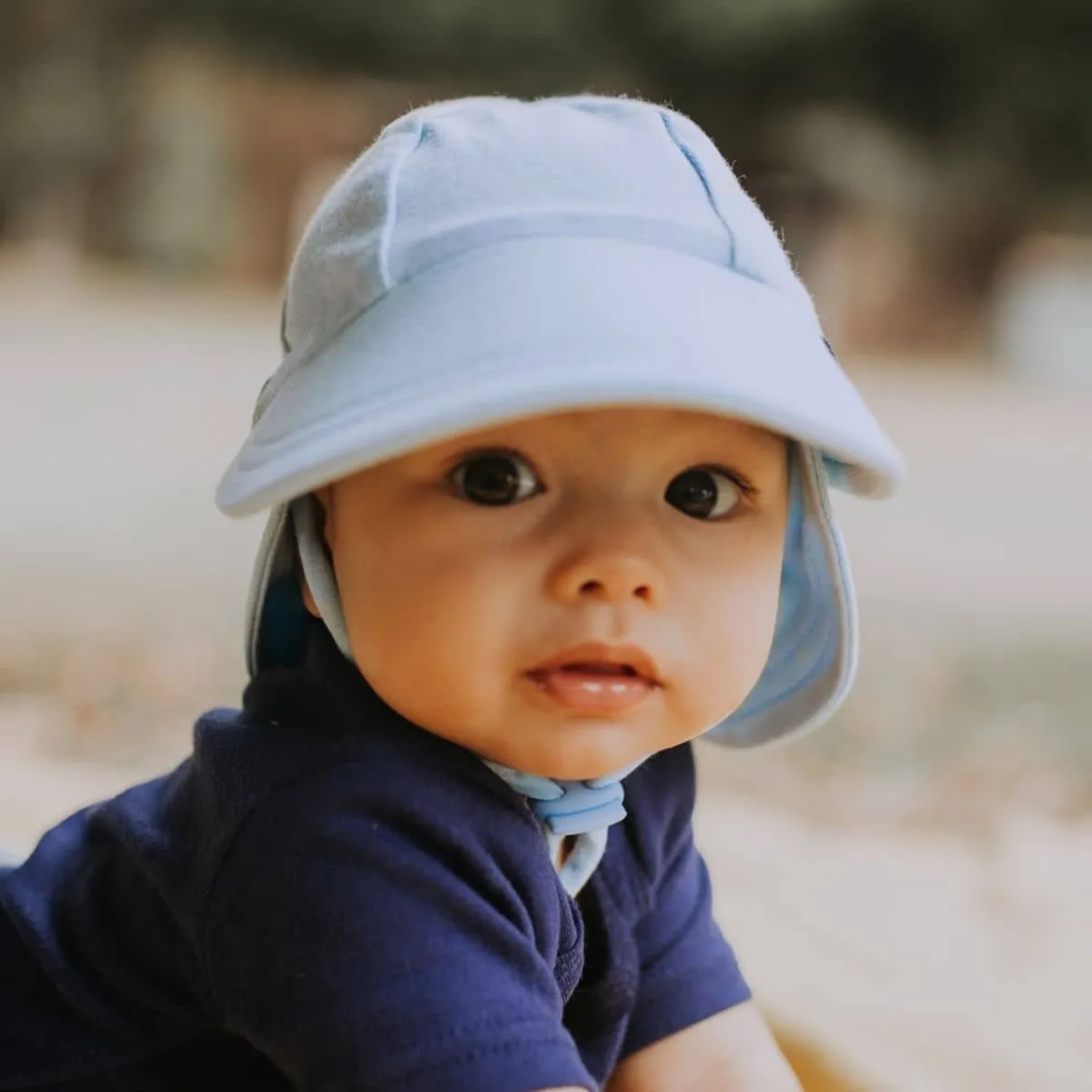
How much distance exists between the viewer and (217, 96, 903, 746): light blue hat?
481 mm

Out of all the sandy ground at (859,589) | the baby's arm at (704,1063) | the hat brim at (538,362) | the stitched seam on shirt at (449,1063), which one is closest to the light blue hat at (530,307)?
the hat brim at (538,362)

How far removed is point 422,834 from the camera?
51 centimetres

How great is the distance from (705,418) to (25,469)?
5.38 feet

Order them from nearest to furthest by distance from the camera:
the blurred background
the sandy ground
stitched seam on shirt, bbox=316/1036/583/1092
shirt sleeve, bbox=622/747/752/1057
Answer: stitched seam on shirt, bbox=316/1036/583/1092, shirt sleeve, bbox=622/747/752/1057, the sandy ground, the blurred background

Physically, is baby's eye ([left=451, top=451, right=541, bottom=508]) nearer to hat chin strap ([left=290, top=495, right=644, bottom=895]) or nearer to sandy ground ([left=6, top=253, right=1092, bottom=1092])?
hat chin strap ([left=290, top=495, right=644, bottom=895])

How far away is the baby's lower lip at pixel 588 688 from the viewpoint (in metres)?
0.51

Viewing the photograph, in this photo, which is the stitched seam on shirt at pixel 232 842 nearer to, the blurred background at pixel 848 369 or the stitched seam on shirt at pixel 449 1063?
the stitched seam on shirt at pixel 449 1063

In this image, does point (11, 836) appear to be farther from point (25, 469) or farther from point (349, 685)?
point (25, 469)

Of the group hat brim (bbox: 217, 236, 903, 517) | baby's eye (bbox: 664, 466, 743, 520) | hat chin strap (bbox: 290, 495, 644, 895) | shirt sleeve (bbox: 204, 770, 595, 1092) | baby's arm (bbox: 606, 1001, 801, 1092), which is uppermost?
hat brim (bbox: 217, 236, 903, 517)

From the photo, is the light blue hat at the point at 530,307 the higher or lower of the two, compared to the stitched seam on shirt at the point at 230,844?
higher

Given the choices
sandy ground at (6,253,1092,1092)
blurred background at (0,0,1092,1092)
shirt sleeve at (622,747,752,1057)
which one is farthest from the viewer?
blurred background at (0,0,1092,1092)

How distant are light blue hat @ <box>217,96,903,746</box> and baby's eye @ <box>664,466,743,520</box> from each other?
4cm

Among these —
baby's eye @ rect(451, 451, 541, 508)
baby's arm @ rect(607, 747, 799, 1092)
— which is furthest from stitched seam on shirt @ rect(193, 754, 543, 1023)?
baby's arm @ rect(607, 747, 799, 1092)

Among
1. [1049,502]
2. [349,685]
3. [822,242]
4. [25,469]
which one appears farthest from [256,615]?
[822,242]
